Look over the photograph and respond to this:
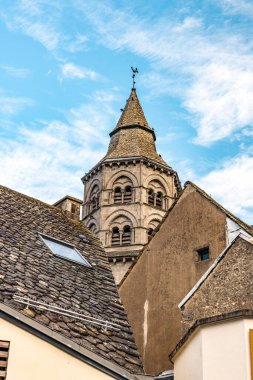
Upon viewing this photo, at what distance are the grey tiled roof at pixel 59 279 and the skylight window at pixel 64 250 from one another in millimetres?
179

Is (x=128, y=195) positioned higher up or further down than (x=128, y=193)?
further down

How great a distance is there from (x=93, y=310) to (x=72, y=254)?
237cm

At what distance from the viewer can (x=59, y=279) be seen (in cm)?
1014

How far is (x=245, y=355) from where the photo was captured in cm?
786

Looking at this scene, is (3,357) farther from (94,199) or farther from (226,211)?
(94,199)

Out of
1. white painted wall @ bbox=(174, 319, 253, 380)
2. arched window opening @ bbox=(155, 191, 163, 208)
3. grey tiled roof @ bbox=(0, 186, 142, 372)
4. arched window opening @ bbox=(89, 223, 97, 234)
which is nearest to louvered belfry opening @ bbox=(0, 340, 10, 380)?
grey tiled roof @ bbox=(0, 186, 142, 372)

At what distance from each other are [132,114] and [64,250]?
38.2 m

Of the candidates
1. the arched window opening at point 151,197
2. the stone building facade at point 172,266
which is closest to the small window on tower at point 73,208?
the stone building facade at point 172,266

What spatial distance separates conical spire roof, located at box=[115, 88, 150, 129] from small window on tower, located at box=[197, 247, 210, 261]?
3435 cm

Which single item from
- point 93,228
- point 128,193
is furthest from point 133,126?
point 93,228

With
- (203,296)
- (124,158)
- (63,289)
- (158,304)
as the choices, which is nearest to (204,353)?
(63,289)

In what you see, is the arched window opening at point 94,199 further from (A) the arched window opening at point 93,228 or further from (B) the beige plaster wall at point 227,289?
(B) the beige plaster wall at point 227,289

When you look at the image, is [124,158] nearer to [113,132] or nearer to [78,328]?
[113,132]

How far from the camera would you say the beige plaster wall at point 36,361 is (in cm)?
771
